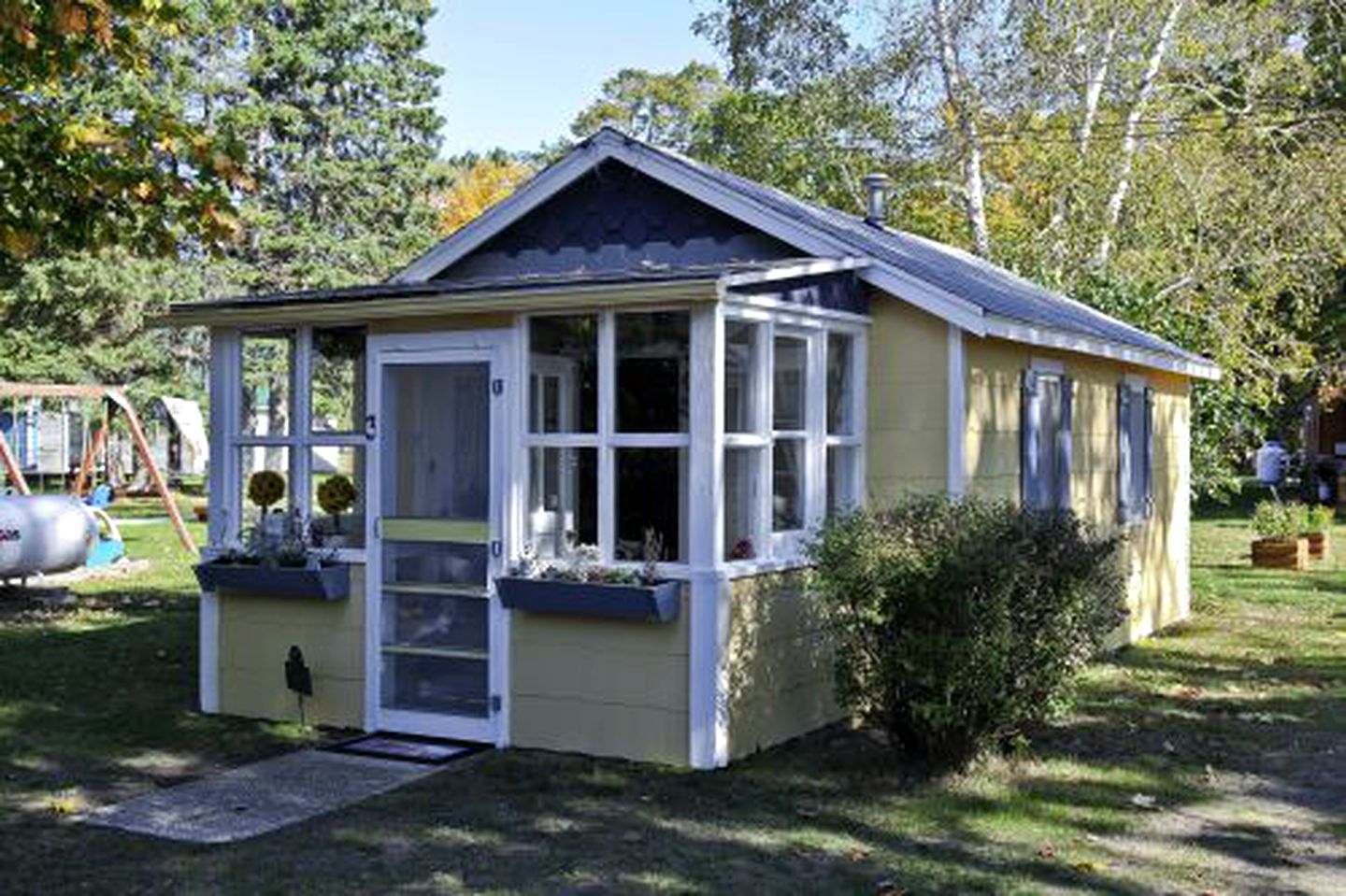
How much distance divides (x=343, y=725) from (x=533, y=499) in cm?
185

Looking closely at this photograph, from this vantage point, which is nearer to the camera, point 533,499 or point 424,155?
point 533,499

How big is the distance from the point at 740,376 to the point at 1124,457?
5.39m

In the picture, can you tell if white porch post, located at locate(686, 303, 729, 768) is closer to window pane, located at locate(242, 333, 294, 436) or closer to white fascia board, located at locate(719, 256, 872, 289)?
white fascia board, located at locate(719, 256, 872, 289)

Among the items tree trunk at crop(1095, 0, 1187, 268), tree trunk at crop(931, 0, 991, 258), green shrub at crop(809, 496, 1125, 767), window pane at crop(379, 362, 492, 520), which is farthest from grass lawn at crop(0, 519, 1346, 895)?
tree trunk at crop(931, 0, 991, 258)

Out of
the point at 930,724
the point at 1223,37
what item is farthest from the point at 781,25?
the point at 930,724

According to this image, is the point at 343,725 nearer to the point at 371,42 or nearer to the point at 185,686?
the point at 185,686

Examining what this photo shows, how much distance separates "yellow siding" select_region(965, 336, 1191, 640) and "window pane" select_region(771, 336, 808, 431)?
47.0 inches

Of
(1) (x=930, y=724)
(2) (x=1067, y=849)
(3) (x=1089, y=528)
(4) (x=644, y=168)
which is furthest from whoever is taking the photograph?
(4) (x=644, y=168)

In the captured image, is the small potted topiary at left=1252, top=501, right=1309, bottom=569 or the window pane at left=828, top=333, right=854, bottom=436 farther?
the small potted topiary at left=1252, top=501, right=1309, bottom=569

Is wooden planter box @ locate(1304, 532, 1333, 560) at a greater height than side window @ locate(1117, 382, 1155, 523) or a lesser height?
lesser

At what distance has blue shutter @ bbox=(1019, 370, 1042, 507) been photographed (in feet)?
32.0

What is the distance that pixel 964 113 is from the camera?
21594 mm

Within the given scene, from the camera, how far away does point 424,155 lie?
3234 cm

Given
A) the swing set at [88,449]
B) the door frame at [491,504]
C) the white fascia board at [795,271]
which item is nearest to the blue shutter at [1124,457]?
the white fascia board at [795,271]
